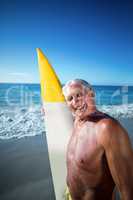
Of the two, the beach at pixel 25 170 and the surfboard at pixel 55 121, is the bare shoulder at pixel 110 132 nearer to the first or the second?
the surfboard at pixel 55 121

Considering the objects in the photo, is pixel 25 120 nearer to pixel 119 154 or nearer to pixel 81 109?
pixel 81 109

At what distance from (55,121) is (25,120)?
0.73ft

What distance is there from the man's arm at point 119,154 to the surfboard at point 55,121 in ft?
0.86

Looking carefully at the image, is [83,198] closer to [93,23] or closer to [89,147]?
[89,147]

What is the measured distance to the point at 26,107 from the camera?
1.54 m

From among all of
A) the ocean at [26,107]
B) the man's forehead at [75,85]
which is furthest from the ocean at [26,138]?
the man's forehead at [75,85]

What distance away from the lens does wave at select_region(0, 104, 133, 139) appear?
1.51 m

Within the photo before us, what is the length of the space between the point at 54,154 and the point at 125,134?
1.54ft

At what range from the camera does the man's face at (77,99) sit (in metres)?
1.35

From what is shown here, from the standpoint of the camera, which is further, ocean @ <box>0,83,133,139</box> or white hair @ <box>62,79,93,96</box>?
ocean @ <box>0,83,133,139</box>

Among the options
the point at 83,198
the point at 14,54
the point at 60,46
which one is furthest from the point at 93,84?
the point at 83,198

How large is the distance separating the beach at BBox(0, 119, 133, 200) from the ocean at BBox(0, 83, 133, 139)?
51mm

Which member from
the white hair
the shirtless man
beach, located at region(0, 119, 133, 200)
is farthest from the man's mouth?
beach, located at region(0, 119, 133, 200)

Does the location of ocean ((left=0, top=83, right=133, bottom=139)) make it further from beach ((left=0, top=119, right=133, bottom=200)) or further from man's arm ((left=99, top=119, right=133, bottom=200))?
man's arm ((left=99, top=119, right=133, bottom=200))
